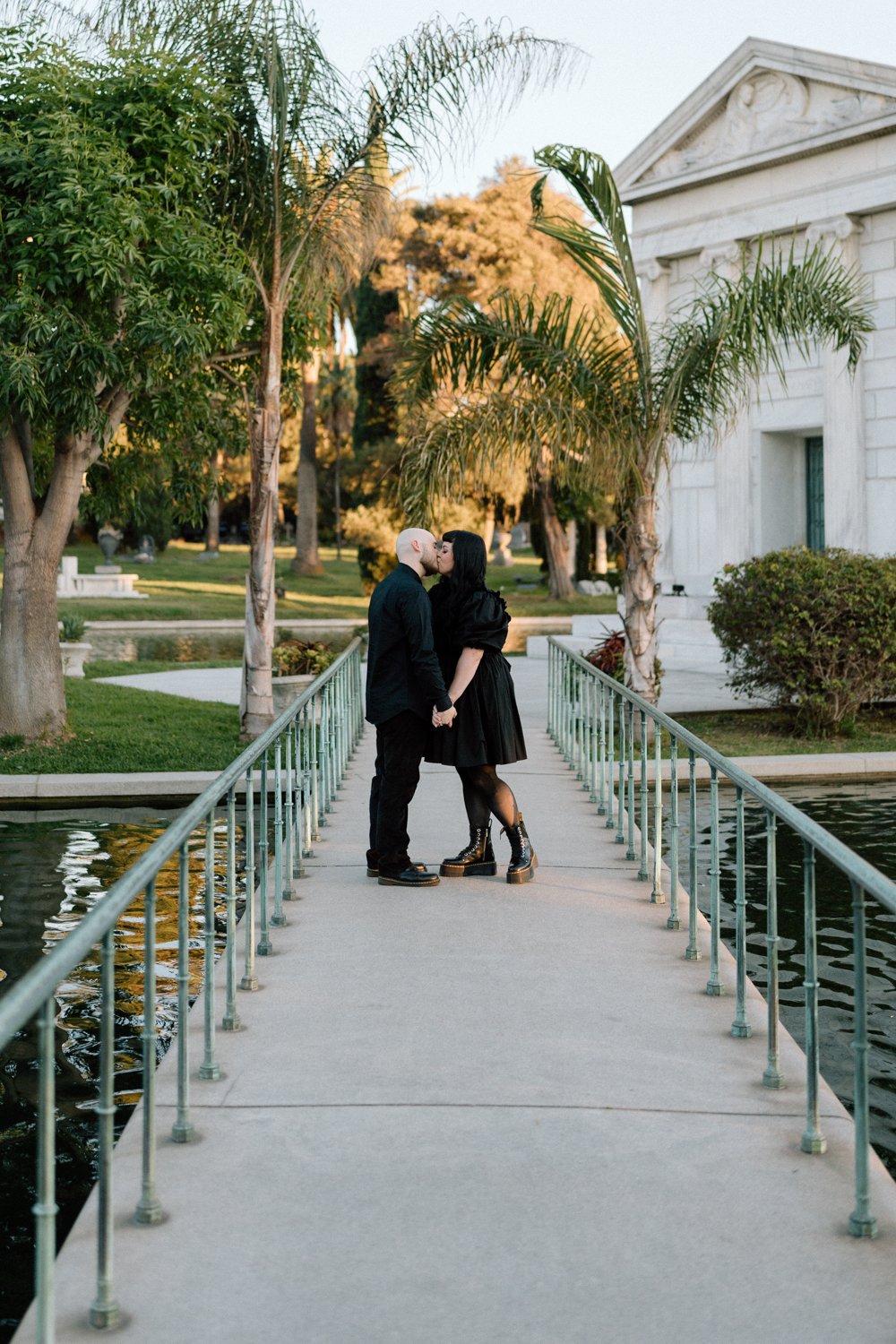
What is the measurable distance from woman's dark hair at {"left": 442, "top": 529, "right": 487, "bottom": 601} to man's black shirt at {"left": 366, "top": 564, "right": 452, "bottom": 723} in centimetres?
17

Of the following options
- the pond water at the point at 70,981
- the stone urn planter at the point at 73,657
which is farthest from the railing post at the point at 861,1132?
the stone urn planter at the point at 73,657

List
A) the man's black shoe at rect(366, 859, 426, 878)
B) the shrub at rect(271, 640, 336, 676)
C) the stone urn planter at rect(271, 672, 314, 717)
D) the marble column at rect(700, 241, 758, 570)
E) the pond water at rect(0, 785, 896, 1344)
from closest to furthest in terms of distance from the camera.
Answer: the pond water at rect(0, 785, 896, 1344) → the man's black shoe at rect(366, 859, 426, 878) → the stone urn planter at rect(271, 672, 314, 717) → the shrub at rect(271, 640, 336, 676) → the marble column at rect(700, 241, 758, 570)

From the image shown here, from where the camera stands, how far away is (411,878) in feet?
24.0

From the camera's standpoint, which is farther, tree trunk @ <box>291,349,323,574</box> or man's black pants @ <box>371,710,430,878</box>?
tree trunk @ <box>291,349,323,574</box>

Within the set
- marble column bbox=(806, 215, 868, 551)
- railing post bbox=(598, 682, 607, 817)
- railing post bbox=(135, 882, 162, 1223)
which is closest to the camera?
railing post bbox=(135, 882, 162, 1223)

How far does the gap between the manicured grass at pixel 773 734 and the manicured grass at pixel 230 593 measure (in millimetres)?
16700

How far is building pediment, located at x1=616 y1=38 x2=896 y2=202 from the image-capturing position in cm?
2306

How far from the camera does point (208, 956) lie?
4.64 metres

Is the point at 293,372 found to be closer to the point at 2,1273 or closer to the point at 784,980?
the point at 784,980

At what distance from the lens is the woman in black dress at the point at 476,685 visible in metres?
7.13

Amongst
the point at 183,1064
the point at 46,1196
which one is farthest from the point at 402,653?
the point at 46,1196

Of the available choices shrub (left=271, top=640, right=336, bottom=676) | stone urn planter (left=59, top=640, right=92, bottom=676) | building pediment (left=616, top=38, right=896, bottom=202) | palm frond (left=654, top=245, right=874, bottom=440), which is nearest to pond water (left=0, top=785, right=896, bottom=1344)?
palm frond (left=654, top=245, right=874, bottom=440)

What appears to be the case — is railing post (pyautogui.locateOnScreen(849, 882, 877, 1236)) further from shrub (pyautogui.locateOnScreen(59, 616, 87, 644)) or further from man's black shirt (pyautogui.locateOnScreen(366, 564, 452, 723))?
shrub (pyautogui.locateOnScreen(59, 616, 87, 644))

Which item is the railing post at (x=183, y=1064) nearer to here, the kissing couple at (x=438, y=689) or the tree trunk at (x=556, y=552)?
the kissing couple at (x=438, y=689)
